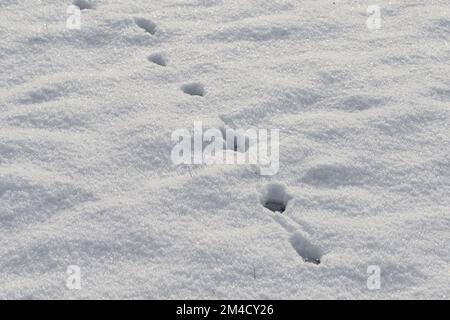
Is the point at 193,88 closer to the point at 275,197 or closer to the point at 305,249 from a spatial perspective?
the point at 275,197

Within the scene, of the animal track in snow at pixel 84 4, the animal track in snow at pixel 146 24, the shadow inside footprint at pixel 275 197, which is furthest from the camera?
the animal track in snow at pixel 84 4

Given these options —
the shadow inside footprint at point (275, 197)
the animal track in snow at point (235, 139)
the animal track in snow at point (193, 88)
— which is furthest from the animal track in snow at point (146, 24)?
the shadow inside footprint at point (275, 197)

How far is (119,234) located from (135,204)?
205 millimetres

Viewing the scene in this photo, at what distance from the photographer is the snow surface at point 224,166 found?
3.18 m

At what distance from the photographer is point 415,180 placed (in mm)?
3645

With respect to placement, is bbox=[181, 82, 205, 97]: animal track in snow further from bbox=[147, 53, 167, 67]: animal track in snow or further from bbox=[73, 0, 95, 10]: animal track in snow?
bbox=[73, 0, 95, 10]: animal track in snow

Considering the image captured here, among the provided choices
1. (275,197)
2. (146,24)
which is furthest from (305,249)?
(146,24)

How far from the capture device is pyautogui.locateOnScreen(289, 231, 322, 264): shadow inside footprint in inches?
129

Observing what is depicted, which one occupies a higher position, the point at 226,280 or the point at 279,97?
the point at 279,97

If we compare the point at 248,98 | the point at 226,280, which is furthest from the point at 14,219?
the point at 248,98

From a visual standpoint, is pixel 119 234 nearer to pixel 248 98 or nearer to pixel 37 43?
pixel 248 98

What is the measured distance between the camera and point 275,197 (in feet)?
11.8

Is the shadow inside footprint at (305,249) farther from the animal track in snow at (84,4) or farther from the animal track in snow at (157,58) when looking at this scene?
the animal track in snow at (84,4)

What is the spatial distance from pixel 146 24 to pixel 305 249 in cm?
220
